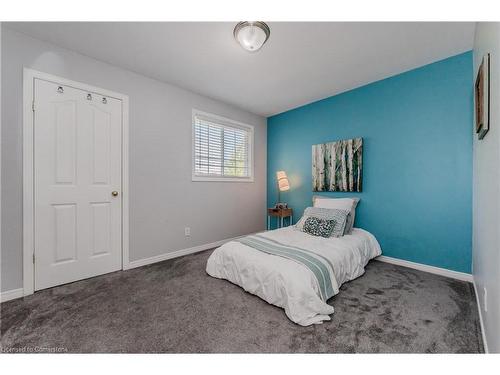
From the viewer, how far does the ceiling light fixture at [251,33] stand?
1.73m

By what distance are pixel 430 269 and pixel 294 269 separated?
1.92 m

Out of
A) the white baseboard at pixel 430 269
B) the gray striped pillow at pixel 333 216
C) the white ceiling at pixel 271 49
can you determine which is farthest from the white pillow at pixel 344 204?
the white ceiling at pixel 271 49

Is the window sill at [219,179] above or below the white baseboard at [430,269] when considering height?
above

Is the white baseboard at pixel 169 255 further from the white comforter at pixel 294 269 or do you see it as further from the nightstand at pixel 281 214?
the nightstand at pixel 281 214

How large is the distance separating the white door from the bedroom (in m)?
0.01

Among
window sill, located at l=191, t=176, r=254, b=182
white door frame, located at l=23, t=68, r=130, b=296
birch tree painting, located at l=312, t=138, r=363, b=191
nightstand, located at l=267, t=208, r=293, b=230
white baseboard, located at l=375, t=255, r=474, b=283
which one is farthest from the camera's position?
nightstand, located at l=267, t=208, r=293, b=230

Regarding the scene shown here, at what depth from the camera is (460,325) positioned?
59.7 inches

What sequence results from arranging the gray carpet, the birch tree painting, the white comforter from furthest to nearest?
the birch tree painting < the white comforter < the gray carpet

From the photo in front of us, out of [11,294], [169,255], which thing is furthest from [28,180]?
[169,255]

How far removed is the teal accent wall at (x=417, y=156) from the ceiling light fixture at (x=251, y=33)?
1930 millimetres

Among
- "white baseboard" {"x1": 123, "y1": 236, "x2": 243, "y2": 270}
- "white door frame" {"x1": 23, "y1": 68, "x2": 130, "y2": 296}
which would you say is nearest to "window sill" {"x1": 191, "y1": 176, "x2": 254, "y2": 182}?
"white baseboard" {"x1": 123, "y1": 236, "x2": 243, "y2": 270}

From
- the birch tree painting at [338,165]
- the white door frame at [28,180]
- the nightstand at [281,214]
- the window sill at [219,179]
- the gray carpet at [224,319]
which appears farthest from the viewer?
the nightstand at [281,214]

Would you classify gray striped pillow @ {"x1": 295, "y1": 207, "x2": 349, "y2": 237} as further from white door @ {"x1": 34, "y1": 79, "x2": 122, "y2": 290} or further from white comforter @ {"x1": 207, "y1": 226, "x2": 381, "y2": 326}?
white door @ {"x1": 34, "y1": 79, "x2": 122, "y2": 290}

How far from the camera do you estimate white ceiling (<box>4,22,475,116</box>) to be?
1.89 metres
